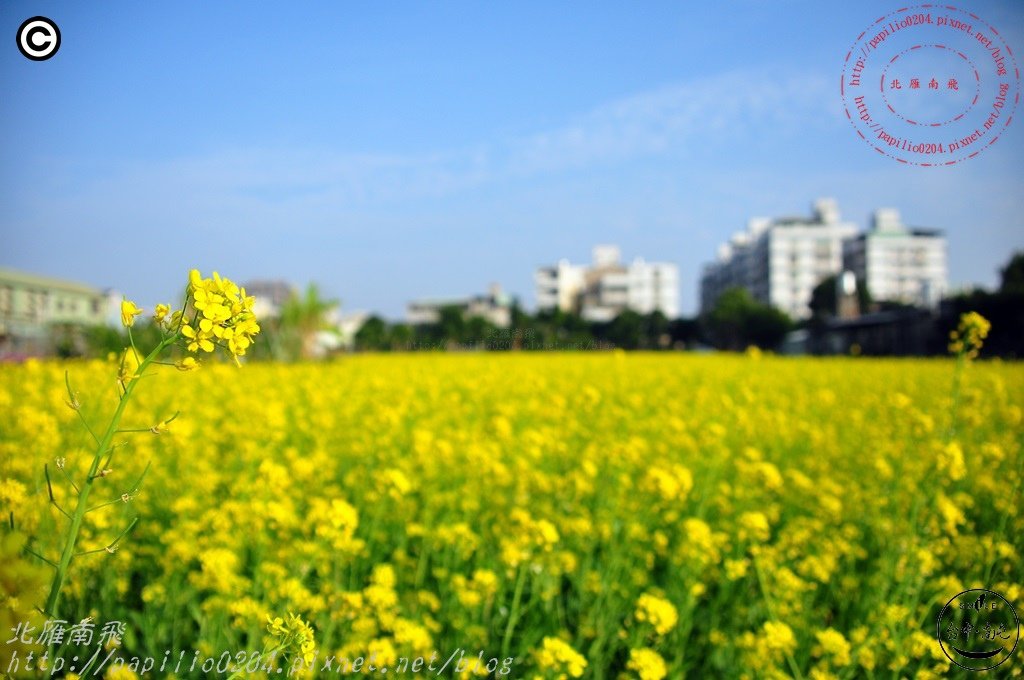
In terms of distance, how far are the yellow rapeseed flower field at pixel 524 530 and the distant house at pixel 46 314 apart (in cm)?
33

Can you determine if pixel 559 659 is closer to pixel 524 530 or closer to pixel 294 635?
pixel 524 530

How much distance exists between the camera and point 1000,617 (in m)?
2.25

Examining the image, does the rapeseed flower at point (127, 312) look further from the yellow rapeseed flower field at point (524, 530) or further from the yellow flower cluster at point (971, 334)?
the yellow flower cluster at point (971, 334)

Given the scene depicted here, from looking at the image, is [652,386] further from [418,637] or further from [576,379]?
[418,637]

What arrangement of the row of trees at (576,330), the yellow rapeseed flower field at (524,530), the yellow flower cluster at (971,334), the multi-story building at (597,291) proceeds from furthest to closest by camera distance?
the multi-story building at (597,291)
the row of trees at (576,330)
the yellow flower cluster at (971,334)
the yellow rapeseed flower field at (524,530)

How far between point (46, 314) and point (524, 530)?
4.23 m

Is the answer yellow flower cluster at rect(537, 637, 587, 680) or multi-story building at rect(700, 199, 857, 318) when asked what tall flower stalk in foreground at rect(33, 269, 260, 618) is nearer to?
yellow flower cluster at rect(537, 637, 587, 680)

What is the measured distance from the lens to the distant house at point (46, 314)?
12.2ft

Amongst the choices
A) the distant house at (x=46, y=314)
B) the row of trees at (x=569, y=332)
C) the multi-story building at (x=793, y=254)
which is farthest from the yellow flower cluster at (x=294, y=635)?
the multi-story building at (x=793, y=254)

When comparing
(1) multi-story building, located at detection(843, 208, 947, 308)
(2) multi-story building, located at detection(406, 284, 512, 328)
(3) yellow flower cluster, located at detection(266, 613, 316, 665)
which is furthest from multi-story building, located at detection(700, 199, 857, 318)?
(3) yellow flower cluster, located at detection(266, 613, 316, 665)

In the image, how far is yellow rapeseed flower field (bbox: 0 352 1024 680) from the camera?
1.85 m

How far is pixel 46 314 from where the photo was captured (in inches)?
189

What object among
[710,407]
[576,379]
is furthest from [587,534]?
[576,379]

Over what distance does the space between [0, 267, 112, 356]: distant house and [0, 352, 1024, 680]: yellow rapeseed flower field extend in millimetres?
328
